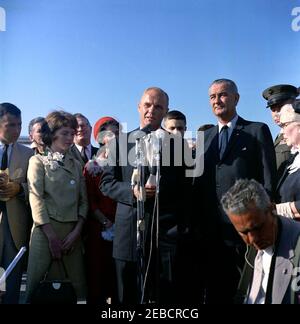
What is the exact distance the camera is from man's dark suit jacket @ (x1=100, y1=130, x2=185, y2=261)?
348 centimetres

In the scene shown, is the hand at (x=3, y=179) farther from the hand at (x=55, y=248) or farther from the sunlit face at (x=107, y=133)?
the sunlit face at (x=107, y=133)

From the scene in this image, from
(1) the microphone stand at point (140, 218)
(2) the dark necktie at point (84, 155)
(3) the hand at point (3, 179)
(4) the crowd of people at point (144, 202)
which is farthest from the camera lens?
(2) the dark necktie at point (84, 155)

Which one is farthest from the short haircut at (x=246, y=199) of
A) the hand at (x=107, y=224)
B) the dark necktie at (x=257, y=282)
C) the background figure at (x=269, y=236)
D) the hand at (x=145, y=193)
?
the hand at (x=107, y=224)

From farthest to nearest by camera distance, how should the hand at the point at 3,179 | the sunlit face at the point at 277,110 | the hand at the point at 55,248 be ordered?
the sunlit face at the point at 277,110, the hand at the point at 3,179, the hand at the point at 55,248

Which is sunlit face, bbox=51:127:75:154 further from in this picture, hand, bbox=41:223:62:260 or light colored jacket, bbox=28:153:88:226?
hand, bbox=41:223:62:260

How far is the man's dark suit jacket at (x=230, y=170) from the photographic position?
142 inches

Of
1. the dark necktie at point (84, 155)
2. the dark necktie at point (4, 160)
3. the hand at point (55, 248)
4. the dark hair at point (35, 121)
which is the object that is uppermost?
the dark hair at point (35, 121)

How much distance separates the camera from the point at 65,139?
3.93 metres

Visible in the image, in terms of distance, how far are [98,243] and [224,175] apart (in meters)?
1.20

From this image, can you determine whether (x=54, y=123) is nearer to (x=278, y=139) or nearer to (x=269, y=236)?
(x=278, y=139)

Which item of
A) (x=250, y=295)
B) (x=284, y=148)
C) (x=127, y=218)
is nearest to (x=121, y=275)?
(x=127, y=218)

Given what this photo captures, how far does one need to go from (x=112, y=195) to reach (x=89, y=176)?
63 cm

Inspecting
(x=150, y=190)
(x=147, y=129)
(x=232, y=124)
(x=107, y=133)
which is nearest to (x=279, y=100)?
(x=232, y=124)
